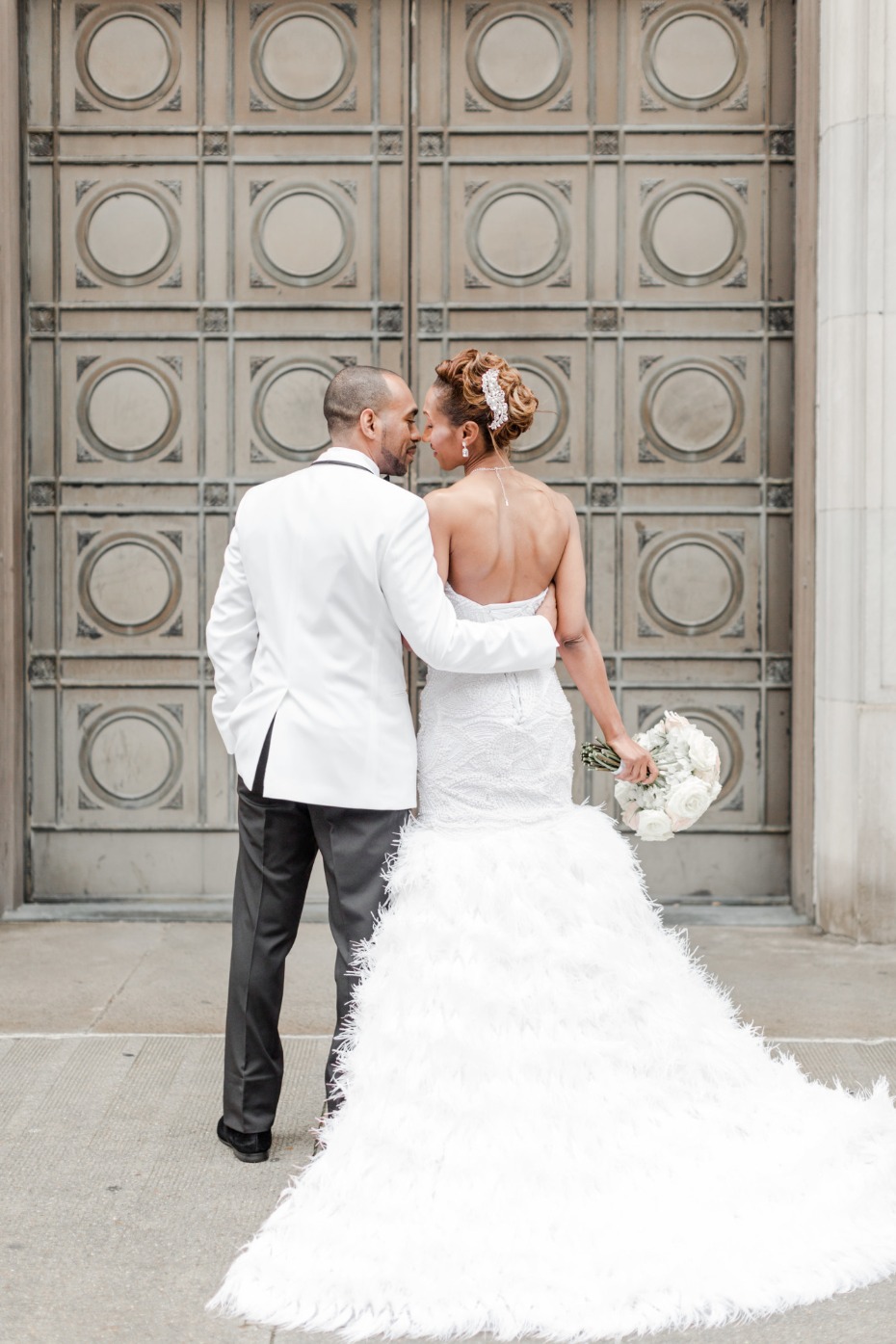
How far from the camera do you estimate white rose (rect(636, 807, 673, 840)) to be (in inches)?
149

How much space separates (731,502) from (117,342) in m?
3.08

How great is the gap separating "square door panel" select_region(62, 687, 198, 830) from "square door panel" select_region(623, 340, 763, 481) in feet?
8.32

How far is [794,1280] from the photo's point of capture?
3.11 meters

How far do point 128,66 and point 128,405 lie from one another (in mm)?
1621

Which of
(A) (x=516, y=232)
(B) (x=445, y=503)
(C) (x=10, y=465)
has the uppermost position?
(A) (x=516, y=232)

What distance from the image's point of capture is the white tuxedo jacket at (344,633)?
3.55 meters

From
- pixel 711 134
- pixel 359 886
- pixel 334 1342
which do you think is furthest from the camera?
pixel 711 134

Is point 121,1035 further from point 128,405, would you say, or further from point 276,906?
point 128,405

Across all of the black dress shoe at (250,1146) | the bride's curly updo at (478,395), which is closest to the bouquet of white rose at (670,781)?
the bride's curly updo at (478,395)

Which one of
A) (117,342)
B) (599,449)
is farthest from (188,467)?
(599,449)

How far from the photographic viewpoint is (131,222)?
682 centimetres

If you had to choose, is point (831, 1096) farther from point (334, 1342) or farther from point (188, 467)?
point (188, 467)

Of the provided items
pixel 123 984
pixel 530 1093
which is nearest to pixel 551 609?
pixel 530 1093

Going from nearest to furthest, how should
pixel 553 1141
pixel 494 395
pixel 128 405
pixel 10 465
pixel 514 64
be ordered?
1. pixel 553 1141
2. pixel 494 395
3. pixel 10 465
4. pixel 514 64
5. pixel 128 405
